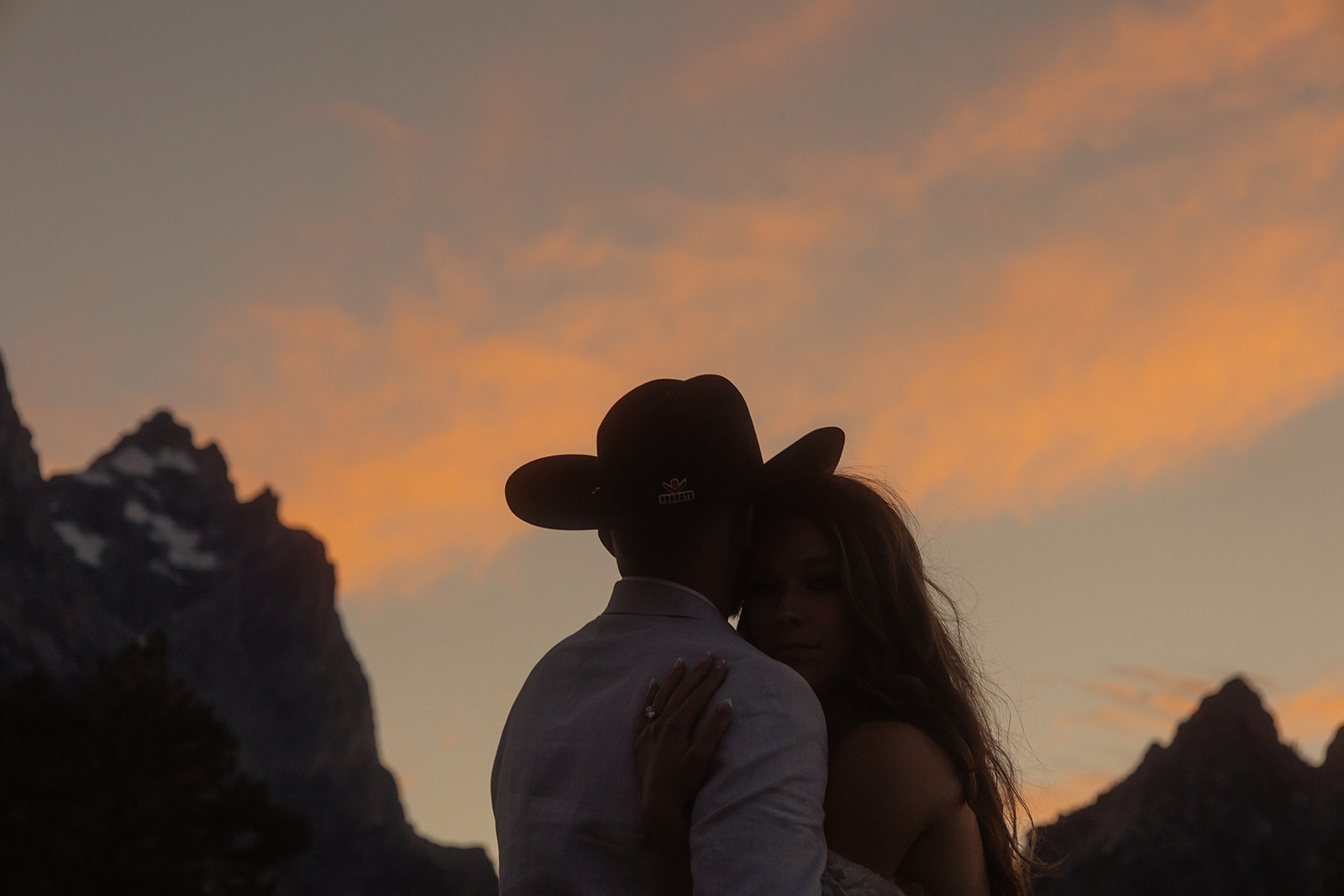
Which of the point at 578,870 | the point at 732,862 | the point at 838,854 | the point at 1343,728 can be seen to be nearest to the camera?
the point at 732,862

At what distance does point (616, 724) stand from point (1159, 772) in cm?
12699

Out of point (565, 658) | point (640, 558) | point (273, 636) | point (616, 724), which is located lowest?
point (616, 724)

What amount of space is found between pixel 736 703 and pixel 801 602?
1853 millimetres

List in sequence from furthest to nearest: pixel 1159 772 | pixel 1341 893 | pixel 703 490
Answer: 1. pixel 1159 772
2. pixel 1341 893
3. pixel 703 490

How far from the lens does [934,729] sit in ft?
16.3

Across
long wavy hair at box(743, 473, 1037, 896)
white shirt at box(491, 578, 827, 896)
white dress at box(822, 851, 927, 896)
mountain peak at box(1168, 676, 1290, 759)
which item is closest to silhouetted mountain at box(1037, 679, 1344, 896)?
mountain peak at box(1168, 676, 1290, 759)

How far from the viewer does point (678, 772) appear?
11.6 ft

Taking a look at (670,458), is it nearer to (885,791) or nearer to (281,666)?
(885,791)

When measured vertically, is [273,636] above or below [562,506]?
above

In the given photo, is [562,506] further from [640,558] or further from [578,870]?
[578,870]

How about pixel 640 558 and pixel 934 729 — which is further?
pixel 934 729

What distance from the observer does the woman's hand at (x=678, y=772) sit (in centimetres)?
354

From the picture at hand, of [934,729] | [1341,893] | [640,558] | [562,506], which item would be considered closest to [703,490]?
[640,558]

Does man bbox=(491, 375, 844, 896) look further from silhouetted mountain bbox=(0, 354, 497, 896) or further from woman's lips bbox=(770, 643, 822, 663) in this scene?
silhouetted mountain bbox=(0, 354, 497, 896)
